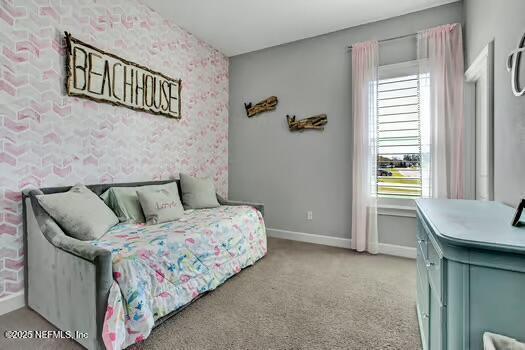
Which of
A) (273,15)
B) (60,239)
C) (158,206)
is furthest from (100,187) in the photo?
(273,15)

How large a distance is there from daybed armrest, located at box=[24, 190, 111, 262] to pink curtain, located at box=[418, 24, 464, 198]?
3.08 metres

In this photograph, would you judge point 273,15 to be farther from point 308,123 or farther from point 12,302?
point 12,302

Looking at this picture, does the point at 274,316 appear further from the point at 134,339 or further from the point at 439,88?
the point at 439,88

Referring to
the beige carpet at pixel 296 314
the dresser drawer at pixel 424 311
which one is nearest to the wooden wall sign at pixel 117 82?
the beige carpet at pixel 296 314

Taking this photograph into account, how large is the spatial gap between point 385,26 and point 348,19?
17.8 inches

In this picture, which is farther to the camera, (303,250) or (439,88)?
(303,250)

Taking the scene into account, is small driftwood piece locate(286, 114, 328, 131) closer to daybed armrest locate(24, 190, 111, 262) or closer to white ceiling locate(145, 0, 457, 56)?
white ceiling locate(145, 0, 457, 56)

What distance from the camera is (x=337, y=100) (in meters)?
3.39

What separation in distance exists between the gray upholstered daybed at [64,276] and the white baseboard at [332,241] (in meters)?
2.13

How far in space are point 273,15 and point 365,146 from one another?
190cm

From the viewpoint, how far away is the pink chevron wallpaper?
191 cm

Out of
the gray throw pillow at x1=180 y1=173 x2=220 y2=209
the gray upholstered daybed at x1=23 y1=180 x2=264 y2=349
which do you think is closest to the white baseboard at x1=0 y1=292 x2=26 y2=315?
the gray upholstered daybed at x1=23 y1=180 x2=264 y2=349

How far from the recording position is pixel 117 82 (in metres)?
2.57

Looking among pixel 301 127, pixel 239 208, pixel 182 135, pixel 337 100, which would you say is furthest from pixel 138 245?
pixel 337 100
